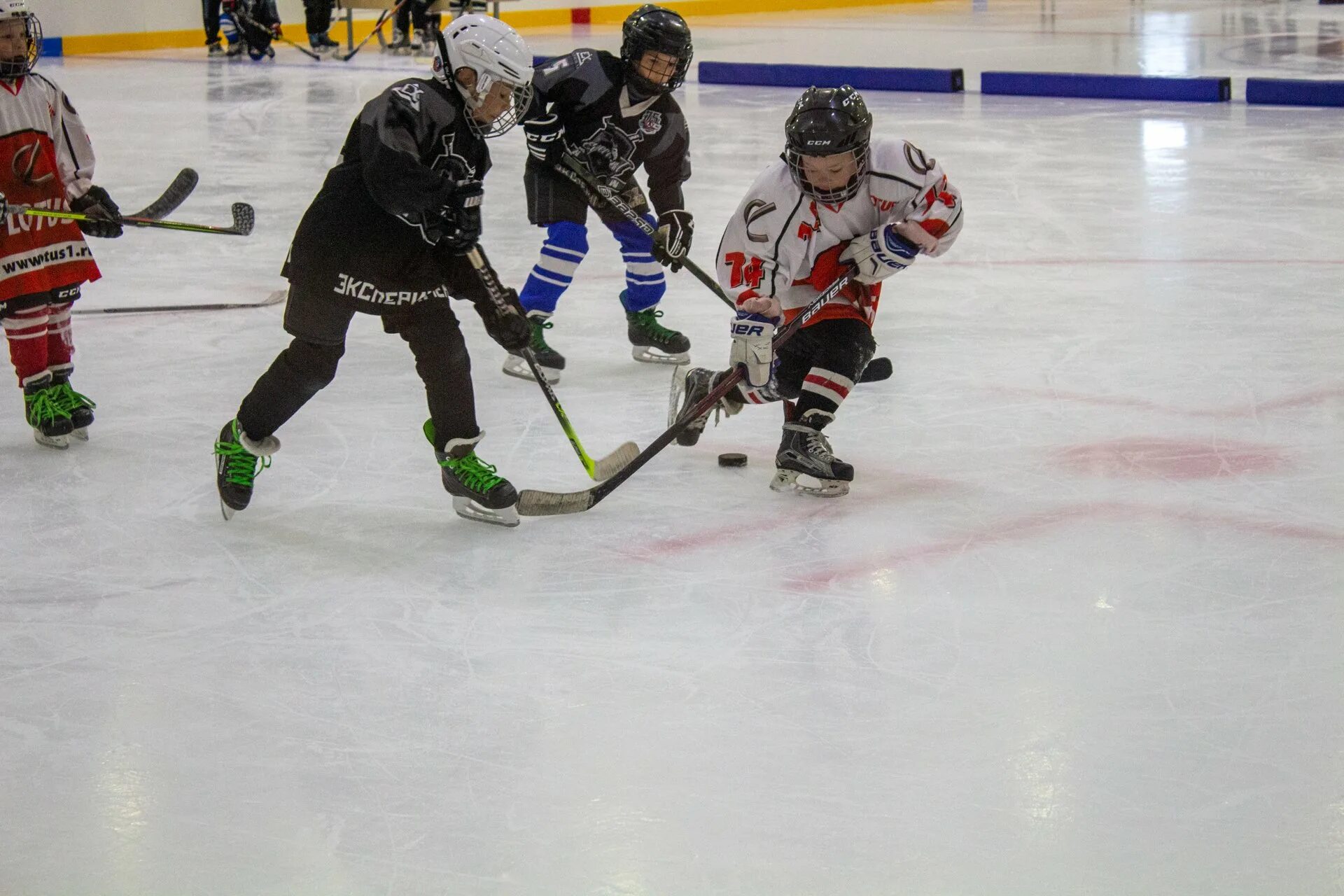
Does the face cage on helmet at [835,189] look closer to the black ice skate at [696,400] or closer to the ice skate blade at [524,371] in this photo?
the black ice skate at [696,400]

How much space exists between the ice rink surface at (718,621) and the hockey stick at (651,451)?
0.05m

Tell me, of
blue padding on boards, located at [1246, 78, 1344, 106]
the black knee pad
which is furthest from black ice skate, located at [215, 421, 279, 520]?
blue padding on boards, located at [1246, 78, 1344, 106]

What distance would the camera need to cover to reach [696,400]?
10.7ft

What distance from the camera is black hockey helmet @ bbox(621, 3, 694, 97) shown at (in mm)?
3650

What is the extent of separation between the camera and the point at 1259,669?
223cm

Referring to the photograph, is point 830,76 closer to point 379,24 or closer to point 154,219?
point 379,24

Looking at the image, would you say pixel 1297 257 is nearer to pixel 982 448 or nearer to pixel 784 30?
pixel 982 448

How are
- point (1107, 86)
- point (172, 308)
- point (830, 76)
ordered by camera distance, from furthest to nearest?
1. point (830, 76)
2. point (1107, 86)
3. point (172, 308)

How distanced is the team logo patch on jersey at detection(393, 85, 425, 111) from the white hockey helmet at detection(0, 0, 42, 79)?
3.03ft

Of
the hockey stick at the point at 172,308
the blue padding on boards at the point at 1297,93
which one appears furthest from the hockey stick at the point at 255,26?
the hockey stick at the point at 172,308

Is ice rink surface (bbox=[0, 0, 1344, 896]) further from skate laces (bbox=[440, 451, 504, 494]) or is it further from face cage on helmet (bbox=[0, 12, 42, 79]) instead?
face cage on helmet (bbox=[0, 12, 42, 79])

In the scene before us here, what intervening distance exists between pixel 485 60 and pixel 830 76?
7.82m

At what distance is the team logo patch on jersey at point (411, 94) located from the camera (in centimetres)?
265

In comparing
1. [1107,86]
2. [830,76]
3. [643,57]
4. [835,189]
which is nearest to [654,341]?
[643,57]
